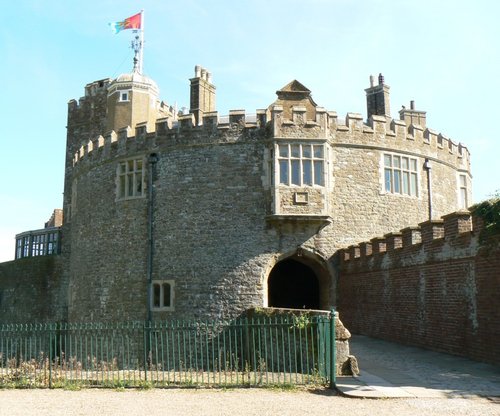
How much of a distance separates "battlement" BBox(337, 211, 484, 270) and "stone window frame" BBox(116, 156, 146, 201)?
7961mm

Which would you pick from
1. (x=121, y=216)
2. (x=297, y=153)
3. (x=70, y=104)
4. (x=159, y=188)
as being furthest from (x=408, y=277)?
(x=70, y=104)

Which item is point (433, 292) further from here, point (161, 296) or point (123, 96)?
point (123, 96)

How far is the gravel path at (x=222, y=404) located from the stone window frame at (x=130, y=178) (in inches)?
458

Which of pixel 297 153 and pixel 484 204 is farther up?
pixel 297 153

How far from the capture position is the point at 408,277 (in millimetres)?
16281

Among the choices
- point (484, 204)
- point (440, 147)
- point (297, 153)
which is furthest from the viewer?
point (440, 147)

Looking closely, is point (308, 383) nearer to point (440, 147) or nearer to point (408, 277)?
point (408, 277)

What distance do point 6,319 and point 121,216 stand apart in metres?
15.3

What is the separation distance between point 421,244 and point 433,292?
139 cm

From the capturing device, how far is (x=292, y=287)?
24.7m

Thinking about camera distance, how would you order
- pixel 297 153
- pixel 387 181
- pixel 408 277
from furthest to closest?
pixel 387 181 → pixel 297 153 → pixel 408 277

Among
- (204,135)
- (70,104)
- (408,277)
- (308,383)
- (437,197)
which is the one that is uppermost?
(70,104)

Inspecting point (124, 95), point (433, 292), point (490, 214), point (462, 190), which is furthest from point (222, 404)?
point (124, 95)

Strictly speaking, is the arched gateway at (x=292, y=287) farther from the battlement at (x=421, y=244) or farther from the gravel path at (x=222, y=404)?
the gravel path at (x=222, y=404)
